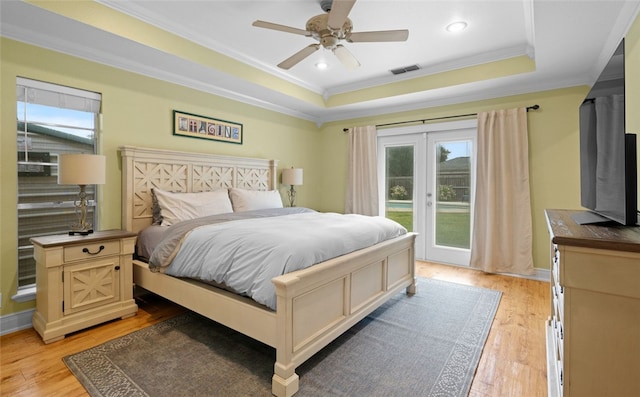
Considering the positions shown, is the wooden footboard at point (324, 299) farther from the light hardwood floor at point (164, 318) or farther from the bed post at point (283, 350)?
the light hardwood floor at point (164, 318)

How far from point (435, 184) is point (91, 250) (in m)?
4.19

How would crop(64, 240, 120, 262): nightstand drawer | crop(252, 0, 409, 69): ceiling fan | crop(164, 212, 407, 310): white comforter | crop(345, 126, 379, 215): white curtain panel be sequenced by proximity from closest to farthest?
crop(164, 212, 407, 310): white comforter, crop(252, 0, 409, 69): ceiling fan, crop(64, 240, 120, 262): nightstand drawer, crop(345, 126, 379, 215): white curtain panel

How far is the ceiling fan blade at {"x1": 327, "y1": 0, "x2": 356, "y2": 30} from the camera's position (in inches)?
74.8

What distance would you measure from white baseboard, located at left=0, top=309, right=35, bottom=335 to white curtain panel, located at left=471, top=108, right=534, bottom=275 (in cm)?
481

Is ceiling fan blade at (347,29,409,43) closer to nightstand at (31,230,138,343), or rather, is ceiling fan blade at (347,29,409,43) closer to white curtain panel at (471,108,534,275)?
white curtain panel at (471,108,534,275)

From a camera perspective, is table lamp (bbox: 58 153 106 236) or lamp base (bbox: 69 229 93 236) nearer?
table lamp (bbox: 58 153 106 236)

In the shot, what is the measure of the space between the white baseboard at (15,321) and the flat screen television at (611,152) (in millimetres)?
3943

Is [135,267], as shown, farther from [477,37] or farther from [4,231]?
[477,37]

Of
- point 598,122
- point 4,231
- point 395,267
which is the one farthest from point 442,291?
point 4,231

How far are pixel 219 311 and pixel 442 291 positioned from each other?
7.85 feet

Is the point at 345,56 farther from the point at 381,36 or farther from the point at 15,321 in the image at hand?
the point at 15,321

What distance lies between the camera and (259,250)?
1.96m

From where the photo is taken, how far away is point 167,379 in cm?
182

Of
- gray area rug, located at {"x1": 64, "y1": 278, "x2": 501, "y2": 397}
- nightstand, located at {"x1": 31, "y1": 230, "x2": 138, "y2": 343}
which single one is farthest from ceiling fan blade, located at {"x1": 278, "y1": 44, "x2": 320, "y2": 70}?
gray area rug, located at {"x1": 64, "y1": 278, "x2": 501, "y2": 397}
